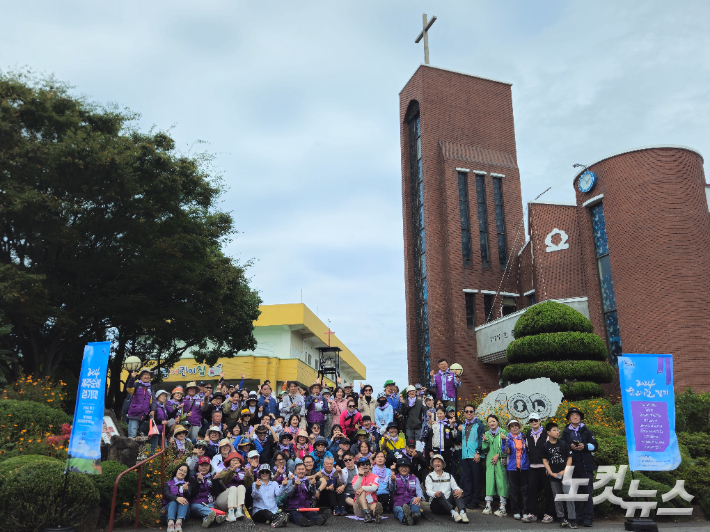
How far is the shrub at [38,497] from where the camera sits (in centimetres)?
816

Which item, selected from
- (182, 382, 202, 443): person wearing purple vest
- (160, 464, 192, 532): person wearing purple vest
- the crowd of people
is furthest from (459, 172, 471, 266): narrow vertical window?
(160, 464, 192, 532): person wearing purple vest

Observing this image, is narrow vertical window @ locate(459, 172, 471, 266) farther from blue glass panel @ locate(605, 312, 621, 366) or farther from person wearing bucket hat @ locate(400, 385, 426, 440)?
person wearing bucket hat @ locate(400, 385, 426, 440)

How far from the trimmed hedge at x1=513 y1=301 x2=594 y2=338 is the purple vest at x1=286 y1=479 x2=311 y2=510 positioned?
10996 millimetres

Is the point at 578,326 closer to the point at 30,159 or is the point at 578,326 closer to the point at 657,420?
the point at 657,420

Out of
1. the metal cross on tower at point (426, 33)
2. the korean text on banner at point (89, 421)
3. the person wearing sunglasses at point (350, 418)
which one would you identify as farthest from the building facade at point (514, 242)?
the korean text on banner at point (89, 421)

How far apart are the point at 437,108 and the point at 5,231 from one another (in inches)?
820

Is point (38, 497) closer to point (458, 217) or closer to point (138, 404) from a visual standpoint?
point (138, 404)

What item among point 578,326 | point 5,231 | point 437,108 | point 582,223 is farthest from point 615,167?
point 5,231

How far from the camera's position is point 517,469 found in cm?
1041

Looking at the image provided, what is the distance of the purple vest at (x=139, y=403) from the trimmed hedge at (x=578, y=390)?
11.5 meters

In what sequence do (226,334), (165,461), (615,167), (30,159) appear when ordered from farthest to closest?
(226,334), (615,167), (30,159), (165,461)

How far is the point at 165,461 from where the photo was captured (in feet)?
34.3

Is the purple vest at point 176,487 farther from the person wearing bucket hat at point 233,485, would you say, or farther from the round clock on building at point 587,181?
the round clock on building at point 587,181

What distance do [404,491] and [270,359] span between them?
2866 centimetres
